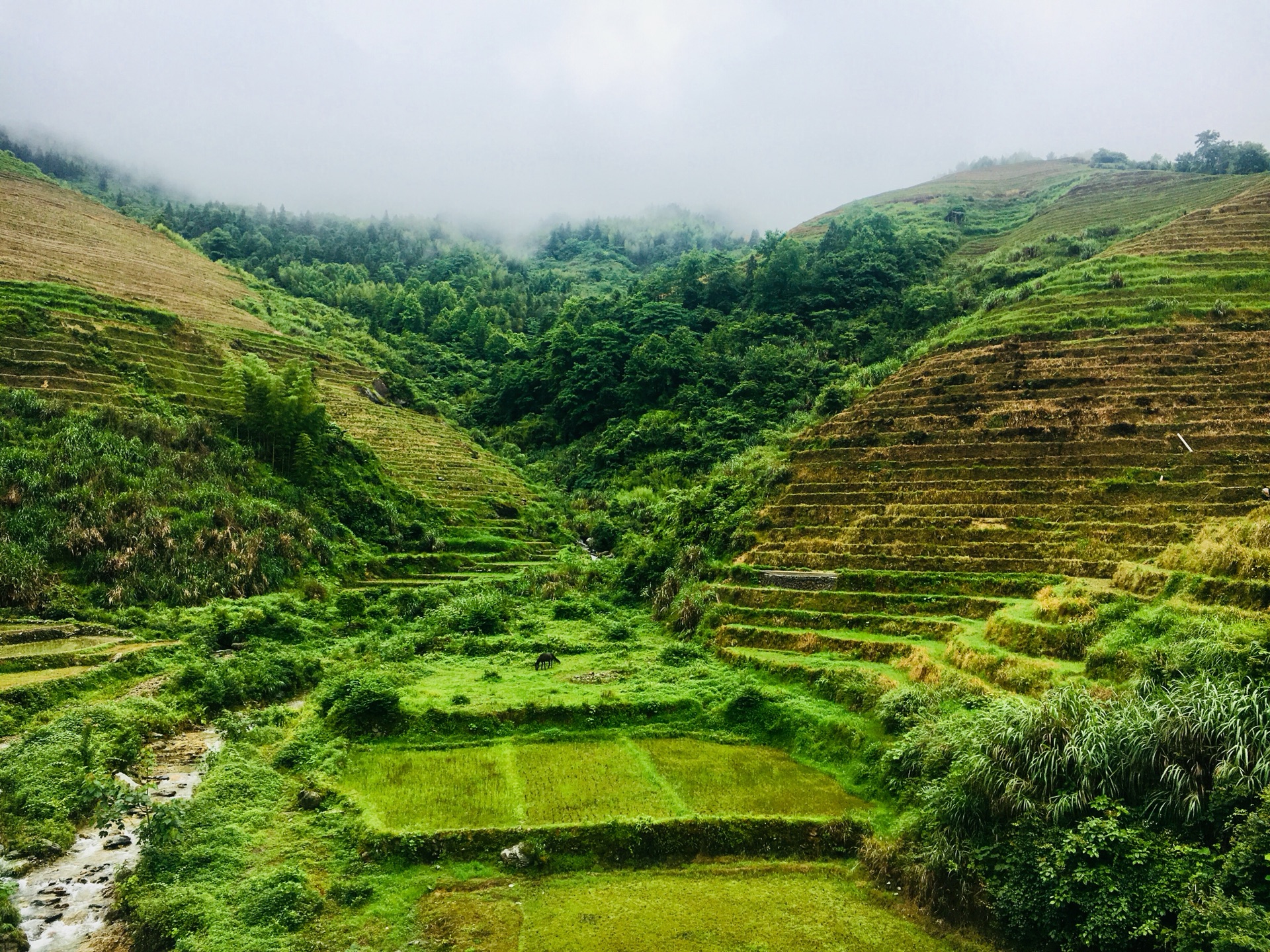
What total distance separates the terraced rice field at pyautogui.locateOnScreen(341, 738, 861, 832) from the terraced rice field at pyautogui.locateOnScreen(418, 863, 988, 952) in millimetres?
1193

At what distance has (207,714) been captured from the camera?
59.9 feet

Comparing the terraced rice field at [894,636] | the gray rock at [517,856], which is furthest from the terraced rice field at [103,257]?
the gray rock at [517,856]

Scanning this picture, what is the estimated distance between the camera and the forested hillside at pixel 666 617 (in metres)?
9.87

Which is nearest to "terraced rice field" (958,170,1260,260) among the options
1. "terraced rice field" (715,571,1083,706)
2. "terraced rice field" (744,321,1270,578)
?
"terraced rice field" (744,321,1270,578)

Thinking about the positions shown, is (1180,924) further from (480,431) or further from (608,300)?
(608,300)

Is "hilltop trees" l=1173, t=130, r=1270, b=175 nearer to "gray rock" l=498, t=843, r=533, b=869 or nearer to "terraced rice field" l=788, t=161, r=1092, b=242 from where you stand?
"terraced rice field" l=788, t=161, r=1092, b=242

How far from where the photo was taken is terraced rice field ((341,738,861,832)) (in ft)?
41.4

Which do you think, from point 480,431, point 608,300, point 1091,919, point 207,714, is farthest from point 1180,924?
point 608,300

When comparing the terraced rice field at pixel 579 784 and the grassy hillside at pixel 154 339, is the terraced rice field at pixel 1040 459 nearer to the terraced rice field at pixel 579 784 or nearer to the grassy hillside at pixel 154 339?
the terraced rice field at pixel 579 784

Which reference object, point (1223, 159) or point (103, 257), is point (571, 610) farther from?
point (1223, 159)

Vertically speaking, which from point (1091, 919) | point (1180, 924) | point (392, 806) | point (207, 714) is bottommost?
point (207, 714)

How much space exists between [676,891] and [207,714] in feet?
44.3

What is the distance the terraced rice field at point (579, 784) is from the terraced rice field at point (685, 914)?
1193mm

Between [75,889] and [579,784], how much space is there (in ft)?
25.9
